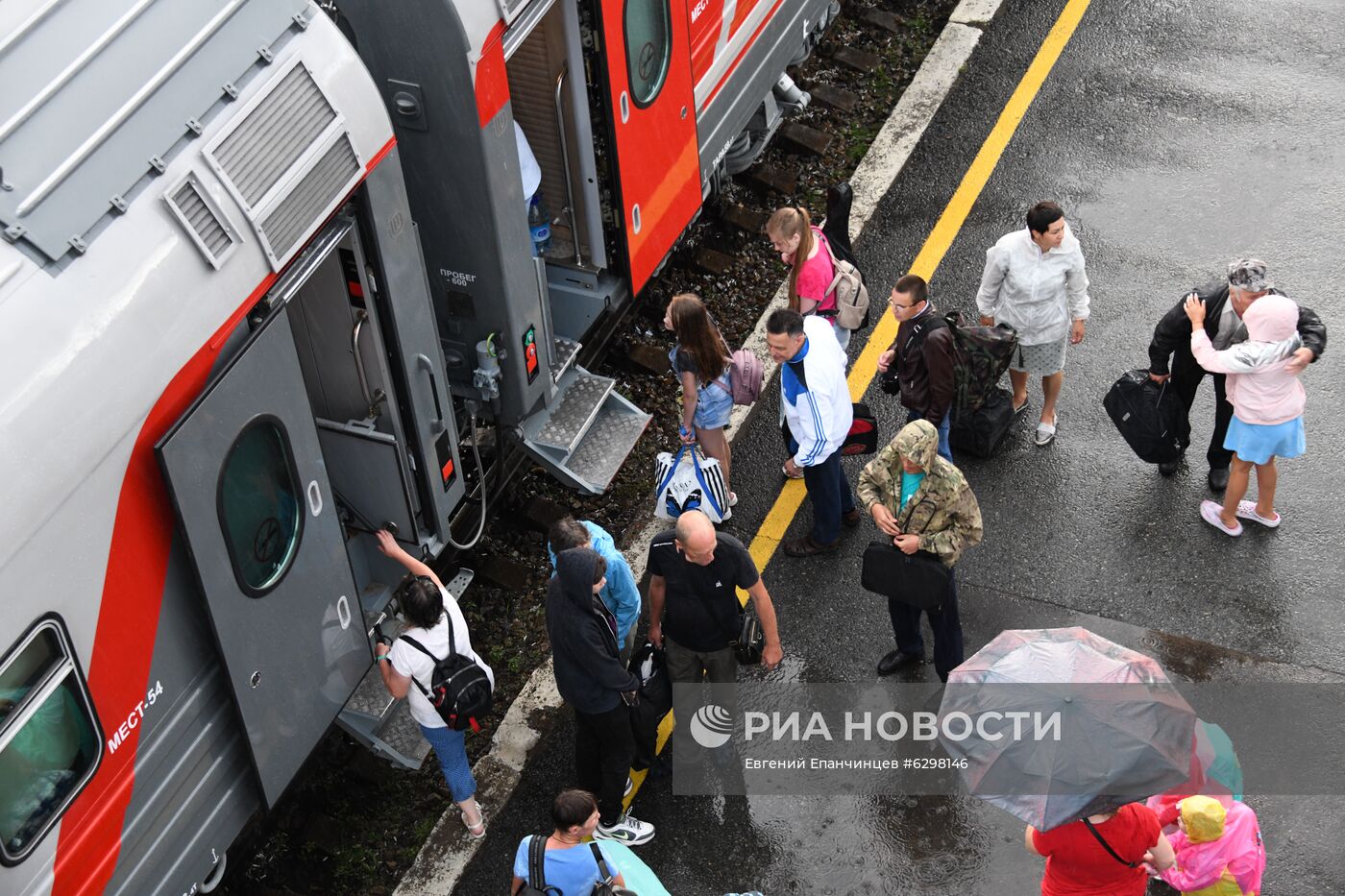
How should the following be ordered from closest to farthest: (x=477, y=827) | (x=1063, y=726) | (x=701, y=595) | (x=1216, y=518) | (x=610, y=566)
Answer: (x=1063, y=726) < (x=701, y=595) < (x=610, y=566) < (x=477, y=827) < (x=1216, y=518)

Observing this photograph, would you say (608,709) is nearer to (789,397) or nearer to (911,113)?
(789,397)

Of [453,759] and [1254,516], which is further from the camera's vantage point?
[1254,516]

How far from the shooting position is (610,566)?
6.24 meters

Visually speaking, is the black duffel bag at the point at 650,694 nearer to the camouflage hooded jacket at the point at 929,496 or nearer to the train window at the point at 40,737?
the camouflage hooded jacket at the point at 929,496

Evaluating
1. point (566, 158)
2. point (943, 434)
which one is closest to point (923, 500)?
point (943, 434)

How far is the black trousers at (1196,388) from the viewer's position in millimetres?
7410

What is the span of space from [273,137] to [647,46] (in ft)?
8.69

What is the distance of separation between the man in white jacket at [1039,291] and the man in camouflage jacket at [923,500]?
4.53 ft

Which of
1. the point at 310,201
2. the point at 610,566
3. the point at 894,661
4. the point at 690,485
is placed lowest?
the point at 894,661

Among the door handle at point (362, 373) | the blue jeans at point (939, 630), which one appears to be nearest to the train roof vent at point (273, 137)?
the door handle at point (362, 373)

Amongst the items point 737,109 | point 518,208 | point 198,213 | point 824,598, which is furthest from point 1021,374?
point 198,213

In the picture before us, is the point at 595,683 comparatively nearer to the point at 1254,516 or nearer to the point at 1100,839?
the point at 1100,839

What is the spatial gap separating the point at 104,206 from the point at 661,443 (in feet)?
13.5

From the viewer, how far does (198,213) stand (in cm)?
480
